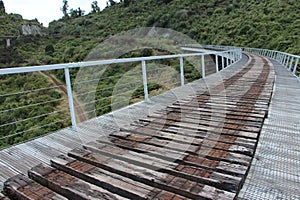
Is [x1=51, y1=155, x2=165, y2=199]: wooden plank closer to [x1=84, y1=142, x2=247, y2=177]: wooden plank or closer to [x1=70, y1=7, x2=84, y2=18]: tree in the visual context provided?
[x1=84, y1=142, x2=247, y2=177]: wooden plank

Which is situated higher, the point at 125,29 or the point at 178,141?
the point at 125,29

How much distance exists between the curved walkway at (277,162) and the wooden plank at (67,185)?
0.86m

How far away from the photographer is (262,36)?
92.3ft

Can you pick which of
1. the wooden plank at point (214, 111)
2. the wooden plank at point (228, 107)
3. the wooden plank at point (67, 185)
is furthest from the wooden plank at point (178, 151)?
the wooden plank at point (228, 107)

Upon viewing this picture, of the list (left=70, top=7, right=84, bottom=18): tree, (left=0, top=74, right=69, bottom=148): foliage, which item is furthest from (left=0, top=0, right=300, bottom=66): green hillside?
(left=70, top=7, right=84, bottom=18): tree

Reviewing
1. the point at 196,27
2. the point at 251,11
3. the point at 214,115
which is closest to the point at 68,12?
the point at 196,27

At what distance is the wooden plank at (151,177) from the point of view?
1.42 metres

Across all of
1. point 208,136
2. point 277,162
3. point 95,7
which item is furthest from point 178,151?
point 95,7

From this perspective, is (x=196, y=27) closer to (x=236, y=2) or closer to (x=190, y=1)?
(x=236, y=2)

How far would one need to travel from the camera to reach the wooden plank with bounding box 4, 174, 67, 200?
1.46 meters

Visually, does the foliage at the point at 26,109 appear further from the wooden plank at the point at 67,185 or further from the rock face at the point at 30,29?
the rock face at the point at 30,29

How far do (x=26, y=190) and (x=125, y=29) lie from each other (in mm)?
45652

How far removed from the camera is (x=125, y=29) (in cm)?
4484

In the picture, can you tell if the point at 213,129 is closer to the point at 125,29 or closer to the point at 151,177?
the point at 151,177
